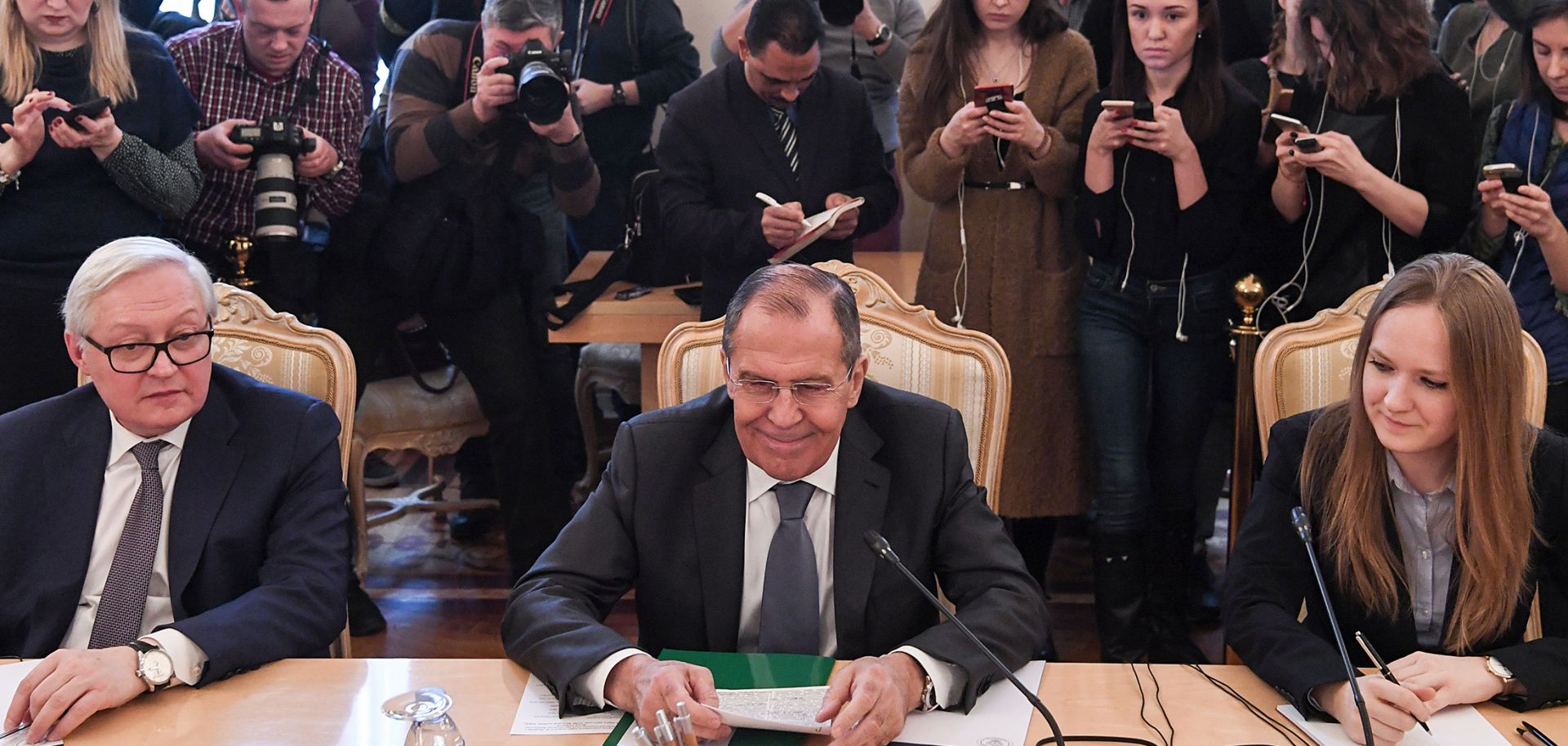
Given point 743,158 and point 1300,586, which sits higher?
point 743,158

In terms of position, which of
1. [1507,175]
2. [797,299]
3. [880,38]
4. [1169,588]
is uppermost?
[880,38]

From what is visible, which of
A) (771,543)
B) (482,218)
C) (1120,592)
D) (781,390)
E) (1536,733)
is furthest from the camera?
(482,218)

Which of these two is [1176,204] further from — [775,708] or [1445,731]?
[775,708]

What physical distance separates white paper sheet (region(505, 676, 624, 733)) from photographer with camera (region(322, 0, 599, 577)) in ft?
5.89

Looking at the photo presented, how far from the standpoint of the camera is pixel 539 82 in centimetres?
323

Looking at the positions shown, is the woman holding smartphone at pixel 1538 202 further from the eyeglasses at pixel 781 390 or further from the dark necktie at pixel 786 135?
the eyeglasses at pixel 781 390

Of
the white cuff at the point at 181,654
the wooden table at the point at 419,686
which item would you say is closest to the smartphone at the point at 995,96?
the wooden table at the point at 419,686

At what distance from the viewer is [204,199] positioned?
339 cm

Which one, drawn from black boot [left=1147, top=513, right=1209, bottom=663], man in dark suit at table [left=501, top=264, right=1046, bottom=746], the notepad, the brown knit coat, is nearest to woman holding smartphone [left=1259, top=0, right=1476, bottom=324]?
the brown knit coat

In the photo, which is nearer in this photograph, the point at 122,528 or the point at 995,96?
the point at 122,528

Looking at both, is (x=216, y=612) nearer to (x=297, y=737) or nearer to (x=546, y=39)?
(x=297, y=737)

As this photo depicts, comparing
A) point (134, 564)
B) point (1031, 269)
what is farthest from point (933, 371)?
point (134, 564)

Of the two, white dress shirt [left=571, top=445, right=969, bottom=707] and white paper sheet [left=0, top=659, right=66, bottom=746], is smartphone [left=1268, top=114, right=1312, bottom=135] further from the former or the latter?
white paper sheet [left=0, top=659, right=66, bottom=746]

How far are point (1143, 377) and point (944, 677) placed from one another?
1.52 meters
